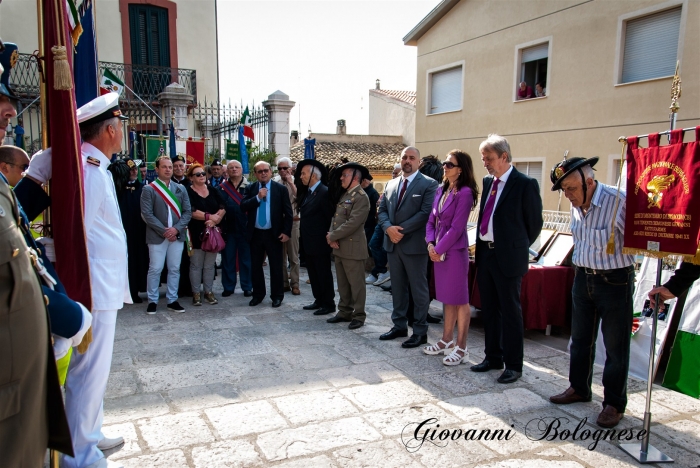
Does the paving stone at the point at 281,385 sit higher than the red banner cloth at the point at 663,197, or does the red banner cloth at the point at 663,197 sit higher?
the red banner cloth at the point at 663,197

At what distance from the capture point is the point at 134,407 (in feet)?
11.8

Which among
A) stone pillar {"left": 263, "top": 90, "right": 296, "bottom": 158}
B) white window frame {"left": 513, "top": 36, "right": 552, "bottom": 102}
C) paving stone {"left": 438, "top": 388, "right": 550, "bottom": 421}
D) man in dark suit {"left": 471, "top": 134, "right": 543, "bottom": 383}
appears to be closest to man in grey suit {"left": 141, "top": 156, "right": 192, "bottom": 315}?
man in dark suit {"left": 471, "top": 134, "right": 543, "bottom": 383}

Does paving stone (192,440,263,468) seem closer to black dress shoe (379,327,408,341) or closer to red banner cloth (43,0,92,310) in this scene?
red banner cloth (43,0,92,310)

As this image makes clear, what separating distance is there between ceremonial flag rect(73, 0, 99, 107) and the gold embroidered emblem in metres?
3.39

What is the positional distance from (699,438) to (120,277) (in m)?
3.64

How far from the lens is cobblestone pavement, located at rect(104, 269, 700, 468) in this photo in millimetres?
2996

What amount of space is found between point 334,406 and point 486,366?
4.76 feet

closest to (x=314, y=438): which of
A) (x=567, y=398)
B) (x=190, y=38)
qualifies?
(x=567, y=398)

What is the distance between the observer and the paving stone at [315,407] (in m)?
3.46

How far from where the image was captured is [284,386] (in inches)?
158

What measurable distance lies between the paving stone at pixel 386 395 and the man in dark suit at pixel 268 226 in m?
2.88

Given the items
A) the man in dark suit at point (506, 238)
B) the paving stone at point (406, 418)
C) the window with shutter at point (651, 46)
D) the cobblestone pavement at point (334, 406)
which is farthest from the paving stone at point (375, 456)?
the window with shutter at point (651, 46)

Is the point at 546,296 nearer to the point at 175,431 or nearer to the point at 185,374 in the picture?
the point at 185,374

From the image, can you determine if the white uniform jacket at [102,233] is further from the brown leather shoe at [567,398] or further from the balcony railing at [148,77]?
the balcony railing at [148,77]
